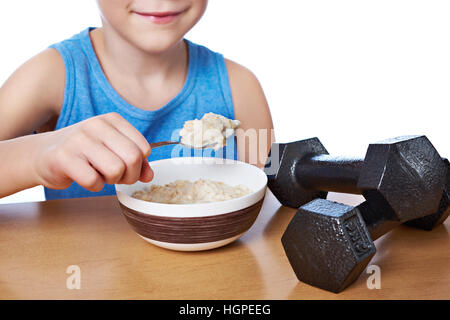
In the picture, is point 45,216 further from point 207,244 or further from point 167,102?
point 167,102

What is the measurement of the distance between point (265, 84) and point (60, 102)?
1.47 m

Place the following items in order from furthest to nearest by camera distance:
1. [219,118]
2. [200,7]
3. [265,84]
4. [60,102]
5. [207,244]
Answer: [265,84]
[60,102]
[200,7]
[219,118]
[207,244]

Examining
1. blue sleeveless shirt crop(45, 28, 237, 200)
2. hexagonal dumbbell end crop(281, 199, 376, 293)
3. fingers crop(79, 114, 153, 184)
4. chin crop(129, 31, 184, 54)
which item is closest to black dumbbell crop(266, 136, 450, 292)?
hexagonal dumbbell end crop(281, 199, 376, 293)

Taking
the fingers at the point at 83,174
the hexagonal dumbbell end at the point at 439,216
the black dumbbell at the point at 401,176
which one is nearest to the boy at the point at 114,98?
the fingers at the point at 83,174

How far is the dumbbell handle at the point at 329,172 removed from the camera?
0.70m

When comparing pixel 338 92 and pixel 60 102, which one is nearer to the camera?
pixel 60 102

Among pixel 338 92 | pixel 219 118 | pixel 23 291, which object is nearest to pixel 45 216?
pixel 23 291

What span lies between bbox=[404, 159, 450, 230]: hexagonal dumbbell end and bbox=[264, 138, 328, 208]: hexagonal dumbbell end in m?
0.17

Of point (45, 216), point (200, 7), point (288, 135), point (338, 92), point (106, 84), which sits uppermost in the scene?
point (200, 7)

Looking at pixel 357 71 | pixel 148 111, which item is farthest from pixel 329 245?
pixel 357 71

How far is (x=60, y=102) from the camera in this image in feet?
3.64

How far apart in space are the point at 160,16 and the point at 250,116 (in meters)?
0.42

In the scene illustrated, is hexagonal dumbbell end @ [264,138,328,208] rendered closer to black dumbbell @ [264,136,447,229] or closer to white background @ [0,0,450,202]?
black dumbbell @ [264,136,447,229]

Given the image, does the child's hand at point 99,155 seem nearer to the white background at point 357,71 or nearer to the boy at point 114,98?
the boy at point 114,98
